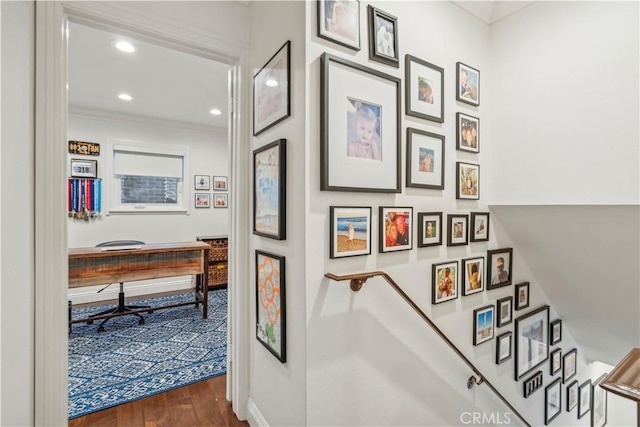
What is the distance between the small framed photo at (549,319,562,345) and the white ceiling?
393cm

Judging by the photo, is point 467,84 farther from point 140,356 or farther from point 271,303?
point 140,356

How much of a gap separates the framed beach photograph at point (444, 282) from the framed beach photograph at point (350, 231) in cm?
58

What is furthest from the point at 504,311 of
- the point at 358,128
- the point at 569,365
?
the point at 358,128

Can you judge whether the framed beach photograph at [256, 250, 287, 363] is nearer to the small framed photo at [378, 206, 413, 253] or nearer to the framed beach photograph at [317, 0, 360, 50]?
the small framed photo at [378, 206, 413, 253]

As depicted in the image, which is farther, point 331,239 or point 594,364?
point 594,364

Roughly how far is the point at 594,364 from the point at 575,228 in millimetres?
2601

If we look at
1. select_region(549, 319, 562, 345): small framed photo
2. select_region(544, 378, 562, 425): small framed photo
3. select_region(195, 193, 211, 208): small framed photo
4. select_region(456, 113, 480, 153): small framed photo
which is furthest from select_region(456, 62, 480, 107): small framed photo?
select_region(195, 193, 211, 208): small framed photo

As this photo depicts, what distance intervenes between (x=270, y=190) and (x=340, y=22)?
2.99ft

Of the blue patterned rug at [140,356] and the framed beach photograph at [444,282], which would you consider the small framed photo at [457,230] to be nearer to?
the framed beach photograph at [444,282]

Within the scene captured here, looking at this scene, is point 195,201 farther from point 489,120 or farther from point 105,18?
point 489,120

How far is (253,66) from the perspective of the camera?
1.98m

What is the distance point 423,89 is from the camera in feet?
6.02

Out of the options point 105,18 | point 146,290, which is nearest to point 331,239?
point 105,18

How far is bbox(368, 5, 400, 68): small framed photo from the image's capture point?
1.61 m
